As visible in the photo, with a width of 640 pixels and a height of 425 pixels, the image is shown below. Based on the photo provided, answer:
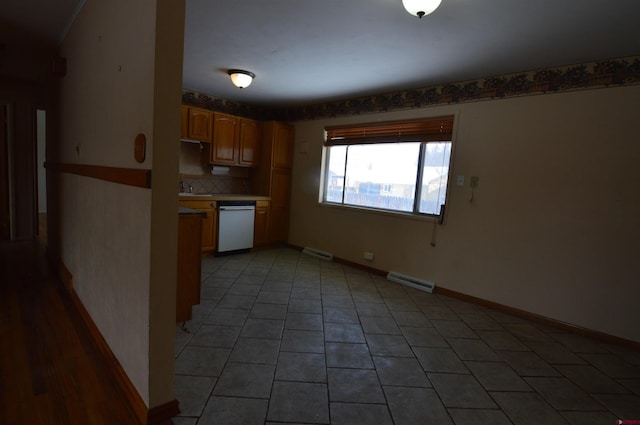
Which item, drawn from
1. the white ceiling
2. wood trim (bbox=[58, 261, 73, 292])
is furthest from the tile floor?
the white ceiling

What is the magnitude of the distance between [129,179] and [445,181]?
3086 mm

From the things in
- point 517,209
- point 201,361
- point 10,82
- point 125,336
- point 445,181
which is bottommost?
point 201,361

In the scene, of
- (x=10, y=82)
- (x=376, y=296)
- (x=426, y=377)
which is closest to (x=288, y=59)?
(x=376, y=296)

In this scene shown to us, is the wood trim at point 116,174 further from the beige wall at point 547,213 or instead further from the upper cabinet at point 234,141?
the beige wall at point 547,213

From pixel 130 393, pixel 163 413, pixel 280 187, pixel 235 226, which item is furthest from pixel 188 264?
pixel 280 187

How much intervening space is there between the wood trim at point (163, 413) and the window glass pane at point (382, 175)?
3.11m

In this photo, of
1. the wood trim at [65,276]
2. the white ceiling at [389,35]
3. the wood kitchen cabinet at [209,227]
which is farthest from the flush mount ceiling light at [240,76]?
the wood trim at [65,276]

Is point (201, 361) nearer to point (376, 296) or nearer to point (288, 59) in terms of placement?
point (376, 296)

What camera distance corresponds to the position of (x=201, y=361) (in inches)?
75.2

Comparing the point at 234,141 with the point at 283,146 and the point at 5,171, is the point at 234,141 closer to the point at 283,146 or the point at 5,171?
the point at 283,146

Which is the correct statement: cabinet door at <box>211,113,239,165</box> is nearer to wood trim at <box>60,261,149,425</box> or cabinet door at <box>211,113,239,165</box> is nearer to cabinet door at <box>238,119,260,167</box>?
cabinet door at <box>238,119,260,167</box>

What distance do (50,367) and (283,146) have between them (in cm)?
388

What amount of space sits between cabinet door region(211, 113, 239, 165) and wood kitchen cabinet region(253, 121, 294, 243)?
0.48 metres

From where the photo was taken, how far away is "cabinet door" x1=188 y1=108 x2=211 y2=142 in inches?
163
